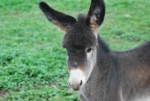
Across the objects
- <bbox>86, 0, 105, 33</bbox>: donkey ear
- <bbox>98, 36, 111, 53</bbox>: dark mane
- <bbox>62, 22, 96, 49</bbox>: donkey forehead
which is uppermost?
<bbox>86, 0, 105, 33</bbox>: donkey ear

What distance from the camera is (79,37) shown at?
4.50 meters

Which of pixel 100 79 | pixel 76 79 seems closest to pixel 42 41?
pixel 100 79

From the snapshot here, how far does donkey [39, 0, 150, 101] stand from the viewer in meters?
4.46

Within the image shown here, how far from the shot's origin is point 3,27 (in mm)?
10227

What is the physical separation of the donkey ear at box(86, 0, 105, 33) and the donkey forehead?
9 cm

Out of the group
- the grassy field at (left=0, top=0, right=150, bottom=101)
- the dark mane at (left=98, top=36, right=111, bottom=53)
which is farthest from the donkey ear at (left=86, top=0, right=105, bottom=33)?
the grassy field at (left=0, top=0, right=150, bottom=101)

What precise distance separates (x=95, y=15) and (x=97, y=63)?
0.69 metres

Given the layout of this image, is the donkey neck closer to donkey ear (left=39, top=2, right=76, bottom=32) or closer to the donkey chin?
donkey ear (left=39, top=2, right=76, bottom=32)

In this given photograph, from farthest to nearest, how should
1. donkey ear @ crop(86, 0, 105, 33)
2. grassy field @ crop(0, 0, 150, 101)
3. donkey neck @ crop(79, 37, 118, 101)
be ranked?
grassy field @ crop(0, 0, 150, 101) < donkey neck @ crop(79, 37, 118, 101) < donkey ear @ crop(86, 0, 105, 33)

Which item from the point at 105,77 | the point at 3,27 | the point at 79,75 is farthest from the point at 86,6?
the point at 79,75

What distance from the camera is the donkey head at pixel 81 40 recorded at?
14.3 feet

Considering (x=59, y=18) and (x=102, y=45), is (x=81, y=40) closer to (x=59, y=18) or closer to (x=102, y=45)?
(x=59, y=18)

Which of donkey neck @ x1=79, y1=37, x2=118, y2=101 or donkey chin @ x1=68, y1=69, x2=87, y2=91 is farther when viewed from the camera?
donkey neck @ x1=79, y1=37, x2=118, y2=101

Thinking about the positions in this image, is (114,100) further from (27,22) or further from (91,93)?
(27,22)
